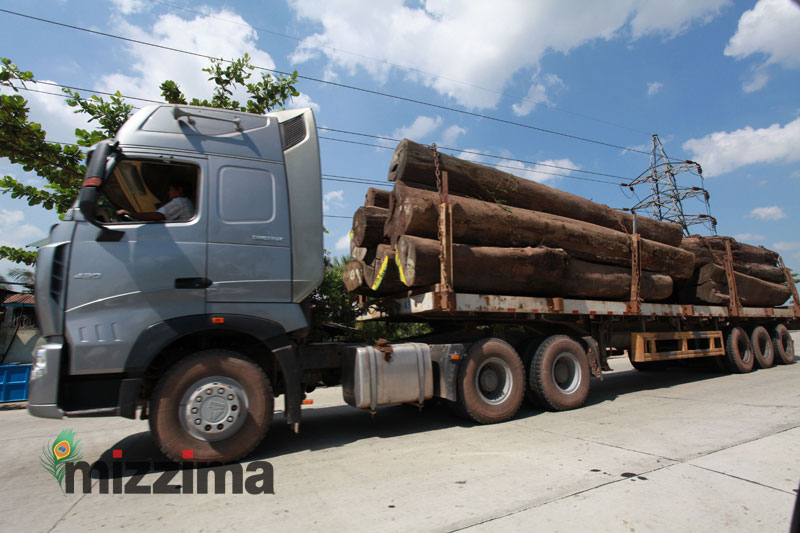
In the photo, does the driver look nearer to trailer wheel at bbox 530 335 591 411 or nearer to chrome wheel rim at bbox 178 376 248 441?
chrome wheel rim at bbox 178 376 248 441

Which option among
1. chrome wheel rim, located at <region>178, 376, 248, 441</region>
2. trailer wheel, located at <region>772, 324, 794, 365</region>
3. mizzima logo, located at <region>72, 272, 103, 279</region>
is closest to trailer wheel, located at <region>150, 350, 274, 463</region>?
chrome wheel rim, located at <region>178, 376, 248, 441</region>

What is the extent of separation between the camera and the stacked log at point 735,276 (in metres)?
9.52

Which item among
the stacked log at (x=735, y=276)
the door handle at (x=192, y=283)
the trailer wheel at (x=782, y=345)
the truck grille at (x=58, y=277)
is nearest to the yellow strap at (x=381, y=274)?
the door handle at (x=192, y=283)

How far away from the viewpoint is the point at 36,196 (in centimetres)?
760

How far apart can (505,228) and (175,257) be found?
4.23 meters

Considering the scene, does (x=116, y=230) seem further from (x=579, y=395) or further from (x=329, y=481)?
(x=579, y=395)

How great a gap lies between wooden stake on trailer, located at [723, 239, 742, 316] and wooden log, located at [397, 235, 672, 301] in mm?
3781

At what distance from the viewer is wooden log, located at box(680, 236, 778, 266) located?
31.8 feet

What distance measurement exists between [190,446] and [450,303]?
311 cm

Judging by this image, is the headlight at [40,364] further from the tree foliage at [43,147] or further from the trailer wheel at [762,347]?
the trailer wheel at [762,347]

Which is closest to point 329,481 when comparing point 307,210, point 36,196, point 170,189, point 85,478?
point 85,478

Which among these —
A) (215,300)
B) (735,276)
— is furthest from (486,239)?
(735,276)

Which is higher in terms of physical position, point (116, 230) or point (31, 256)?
point (31, 256)

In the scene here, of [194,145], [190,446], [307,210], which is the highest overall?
[194,145]
